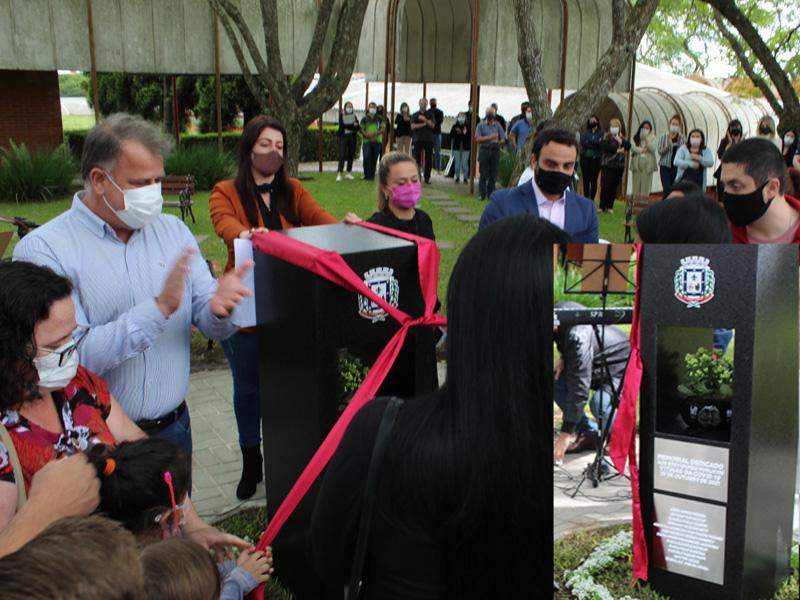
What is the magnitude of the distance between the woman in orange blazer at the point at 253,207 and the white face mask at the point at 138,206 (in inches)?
39.5

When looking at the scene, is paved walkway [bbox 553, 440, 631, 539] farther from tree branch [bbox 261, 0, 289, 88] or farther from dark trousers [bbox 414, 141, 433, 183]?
dark trousers [bbox 414, 141, 433, 183]

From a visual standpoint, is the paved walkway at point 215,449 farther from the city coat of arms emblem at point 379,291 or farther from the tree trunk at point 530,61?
the tree trunk at point 530,61

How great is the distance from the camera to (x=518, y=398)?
5.30 ft

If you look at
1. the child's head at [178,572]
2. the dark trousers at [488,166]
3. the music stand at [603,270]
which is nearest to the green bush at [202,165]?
the dark trousers at [488,166]

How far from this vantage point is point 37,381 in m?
2.19

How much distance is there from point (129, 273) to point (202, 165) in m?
14.4

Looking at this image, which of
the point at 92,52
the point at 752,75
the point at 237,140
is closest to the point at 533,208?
the point at 92,52

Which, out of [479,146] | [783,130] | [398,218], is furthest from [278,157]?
[783,130]

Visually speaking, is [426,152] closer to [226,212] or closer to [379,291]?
[226,212]

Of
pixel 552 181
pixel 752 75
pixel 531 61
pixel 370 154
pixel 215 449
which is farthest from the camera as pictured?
pixel 370 154

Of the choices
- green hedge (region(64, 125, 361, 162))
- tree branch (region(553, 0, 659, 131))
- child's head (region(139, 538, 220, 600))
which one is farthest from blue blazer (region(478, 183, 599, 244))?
green hedge (region(64, 125, 361, 162))

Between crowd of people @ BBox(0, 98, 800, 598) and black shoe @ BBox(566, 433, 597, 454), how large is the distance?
1710mm

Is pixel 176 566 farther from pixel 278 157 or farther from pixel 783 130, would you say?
pixel 783 130

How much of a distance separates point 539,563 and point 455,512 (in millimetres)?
296
